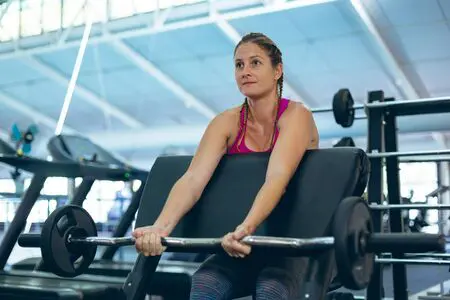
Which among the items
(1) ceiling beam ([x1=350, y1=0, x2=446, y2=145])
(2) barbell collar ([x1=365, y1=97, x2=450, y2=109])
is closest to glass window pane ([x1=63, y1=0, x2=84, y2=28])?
(1) ceiling beam ([x1=350, y1=0, x2=446, y2=145])

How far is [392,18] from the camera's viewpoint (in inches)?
252

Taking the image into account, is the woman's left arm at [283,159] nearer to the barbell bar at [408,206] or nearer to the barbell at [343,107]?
the barbell bar at [408,206]

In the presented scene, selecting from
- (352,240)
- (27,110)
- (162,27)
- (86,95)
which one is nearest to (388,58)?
(162,27)

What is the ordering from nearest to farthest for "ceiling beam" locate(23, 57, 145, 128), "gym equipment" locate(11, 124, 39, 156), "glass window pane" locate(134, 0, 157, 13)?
1. "gym equipment" locate(11, 124, 39, 156)
2. "glass window pane" locate(134, 0, 157, 13)
3. "ceiling beam" locate(23, 57, 145, 128)

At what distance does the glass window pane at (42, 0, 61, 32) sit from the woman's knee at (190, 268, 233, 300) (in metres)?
7.59

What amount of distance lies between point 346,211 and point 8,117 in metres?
10.8

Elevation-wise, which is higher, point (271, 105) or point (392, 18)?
point (392, 18)

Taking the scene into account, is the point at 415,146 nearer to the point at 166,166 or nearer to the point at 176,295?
the point at 176,295

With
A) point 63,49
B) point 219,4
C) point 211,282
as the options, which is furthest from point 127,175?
point 63,49

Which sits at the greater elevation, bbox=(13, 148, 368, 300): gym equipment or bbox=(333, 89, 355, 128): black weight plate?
bbox=(333, 89, 355, 128): black weight plate

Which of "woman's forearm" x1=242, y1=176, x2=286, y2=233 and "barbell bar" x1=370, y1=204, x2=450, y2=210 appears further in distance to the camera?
"barbell bar" x1=370, y1=204, x2=450, y2=210

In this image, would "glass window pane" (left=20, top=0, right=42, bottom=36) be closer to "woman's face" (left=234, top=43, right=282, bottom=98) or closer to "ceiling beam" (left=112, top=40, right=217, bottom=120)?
"ceiling beam" (left=112, top=40, right=217, bottom=120)

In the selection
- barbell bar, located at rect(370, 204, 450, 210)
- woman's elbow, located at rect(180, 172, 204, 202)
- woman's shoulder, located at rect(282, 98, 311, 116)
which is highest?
woman's shoulder, located at rect(282, 98, 311, 116)

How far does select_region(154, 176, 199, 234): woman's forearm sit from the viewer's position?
1.37 metres
